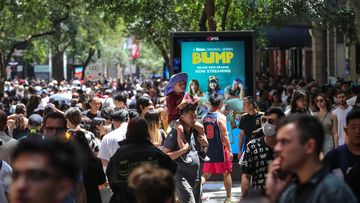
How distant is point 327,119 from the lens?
1354 cm

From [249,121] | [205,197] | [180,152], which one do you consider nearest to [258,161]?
[180,152]

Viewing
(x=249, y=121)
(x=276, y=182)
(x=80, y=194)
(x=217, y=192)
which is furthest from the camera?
(x=217, y=192)

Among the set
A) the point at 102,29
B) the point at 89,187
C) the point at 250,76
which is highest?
the point at 102,29

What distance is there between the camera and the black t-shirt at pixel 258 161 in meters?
9.12

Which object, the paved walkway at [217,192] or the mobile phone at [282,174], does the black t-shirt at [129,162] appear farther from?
the paved walkway at [217,192]

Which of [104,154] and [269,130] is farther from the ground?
[269,130]

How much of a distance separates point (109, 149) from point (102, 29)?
38.6 m

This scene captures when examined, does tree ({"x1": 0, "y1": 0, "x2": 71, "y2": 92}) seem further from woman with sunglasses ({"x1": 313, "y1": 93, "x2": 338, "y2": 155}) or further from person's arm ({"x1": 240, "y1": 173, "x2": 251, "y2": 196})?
person's arm ({"x1": 240, "y1": 173, "x2": 251, "y2": 196})

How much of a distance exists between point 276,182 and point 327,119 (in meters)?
8.14

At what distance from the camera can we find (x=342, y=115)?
541 inches

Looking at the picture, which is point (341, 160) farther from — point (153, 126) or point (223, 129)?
point (223, 129)

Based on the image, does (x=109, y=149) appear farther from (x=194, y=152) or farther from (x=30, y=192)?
(x=30, y=192)

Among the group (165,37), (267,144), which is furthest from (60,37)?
(267,144)

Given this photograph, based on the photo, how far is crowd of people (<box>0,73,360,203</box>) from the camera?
14.2 ft
